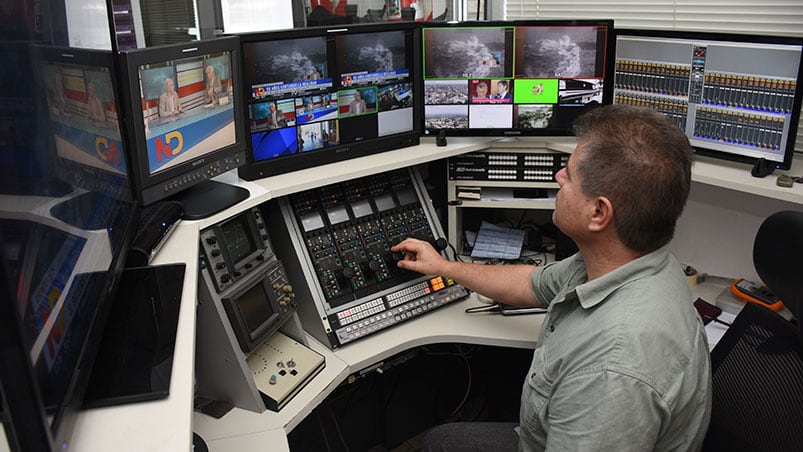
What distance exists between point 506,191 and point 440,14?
1.01 m

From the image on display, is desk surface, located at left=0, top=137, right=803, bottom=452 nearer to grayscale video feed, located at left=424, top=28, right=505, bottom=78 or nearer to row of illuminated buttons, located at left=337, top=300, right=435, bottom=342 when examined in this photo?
row of illuminated buttons, located at left=337, top=300, right=435, bottom=342

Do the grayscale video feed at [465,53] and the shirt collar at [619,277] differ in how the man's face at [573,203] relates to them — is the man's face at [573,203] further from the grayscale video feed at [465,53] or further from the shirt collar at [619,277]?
the grayscale video feed at [465,53]

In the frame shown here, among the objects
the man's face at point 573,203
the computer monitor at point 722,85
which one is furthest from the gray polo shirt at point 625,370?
the computer monitor at point 722,85

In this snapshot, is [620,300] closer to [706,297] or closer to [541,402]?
[541,402]

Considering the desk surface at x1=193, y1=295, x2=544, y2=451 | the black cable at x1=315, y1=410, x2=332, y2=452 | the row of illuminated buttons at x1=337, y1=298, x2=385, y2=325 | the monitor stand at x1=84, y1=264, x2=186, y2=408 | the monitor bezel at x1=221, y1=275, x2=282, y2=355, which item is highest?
the monitor stand at x1=84, y1=264, x2=186, y2=408

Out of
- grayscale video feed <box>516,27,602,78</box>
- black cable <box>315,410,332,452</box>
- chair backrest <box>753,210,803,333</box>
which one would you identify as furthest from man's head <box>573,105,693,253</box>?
black cable <box>315,410,332,452</box>

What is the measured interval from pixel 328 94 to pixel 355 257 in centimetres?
52

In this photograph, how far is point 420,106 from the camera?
97.1 inches

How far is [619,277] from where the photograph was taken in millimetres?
1436

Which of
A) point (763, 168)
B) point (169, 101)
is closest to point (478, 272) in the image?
point (763, 168)

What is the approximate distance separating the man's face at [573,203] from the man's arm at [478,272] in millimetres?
542

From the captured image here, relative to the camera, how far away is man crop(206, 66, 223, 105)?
74.3 inches

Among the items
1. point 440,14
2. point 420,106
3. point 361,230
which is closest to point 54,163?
point 361,230

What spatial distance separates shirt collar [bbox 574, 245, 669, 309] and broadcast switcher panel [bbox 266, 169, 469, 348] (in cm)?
87
